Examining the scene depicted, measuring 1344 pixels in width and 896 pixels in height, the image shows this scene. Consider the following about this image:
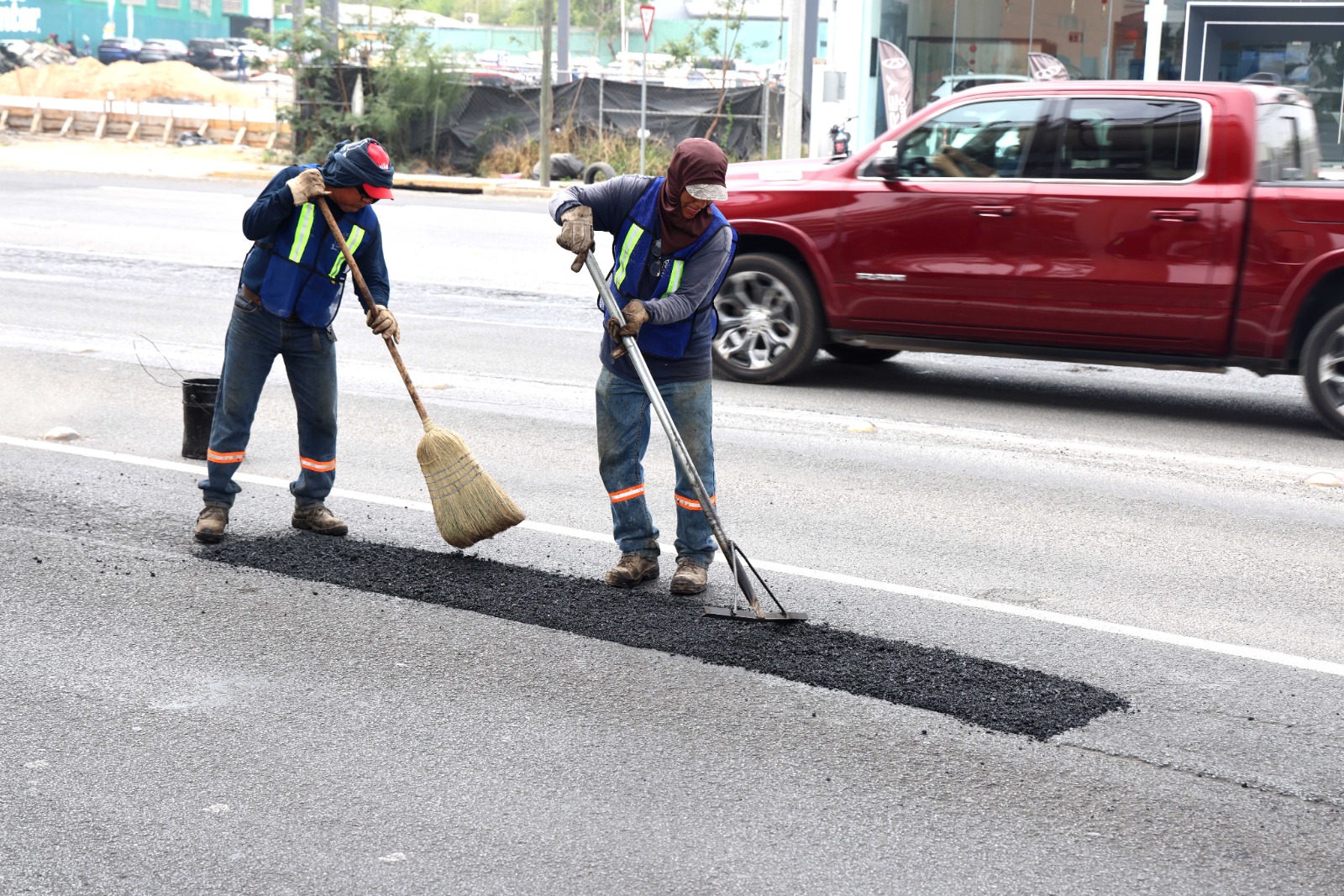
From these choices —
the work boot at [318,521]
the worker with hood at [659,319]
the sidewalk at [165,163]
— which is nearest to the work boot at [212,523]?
the work boot at [318,521]

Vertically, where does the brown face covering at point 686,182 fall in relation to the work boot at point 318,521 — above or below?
above

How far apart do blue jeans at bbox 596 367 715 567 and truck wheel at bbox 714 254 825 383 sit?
4.12 meters

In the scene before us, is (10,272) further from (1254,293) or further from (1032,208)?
(1254,293)

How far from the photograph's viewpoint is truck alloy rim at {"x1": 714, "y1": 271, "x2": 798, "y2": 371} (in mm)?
9828

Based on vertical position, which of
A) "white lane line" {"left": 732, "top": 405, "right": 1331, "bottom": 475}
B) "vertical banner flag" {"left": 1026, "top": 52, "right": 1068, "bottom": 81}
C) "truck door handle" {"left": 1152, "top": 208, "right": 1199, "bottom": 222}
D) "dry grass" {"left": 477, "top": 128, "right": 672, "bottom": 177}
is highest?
"vertical banner flag" {"left": 1026, "top": 52, "right": 1068, "bottom": 81}

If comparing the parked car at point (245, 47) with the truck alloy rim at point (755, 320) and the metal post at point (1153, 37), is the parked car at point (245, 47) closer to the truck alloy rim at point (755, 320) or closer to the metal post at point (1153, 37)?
the metal post at point (1153, 37)

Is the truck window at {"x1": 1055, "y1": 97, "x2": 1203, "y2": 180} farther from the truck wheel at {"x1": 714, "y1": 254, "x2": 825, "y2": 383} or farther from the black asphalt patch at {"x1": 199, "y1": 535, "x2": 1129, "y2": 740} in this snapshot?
the black asphalt patch at {"x1": 199, "y1": 535, "x2": 1129, "y2": 740}

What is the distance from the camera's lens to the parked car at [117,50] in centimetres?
5372

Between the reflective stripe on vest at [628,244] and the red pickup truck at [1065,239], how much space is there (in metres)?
4.22

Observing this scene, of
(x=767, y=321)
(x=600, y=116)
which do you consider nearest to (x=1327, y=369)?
(x=767, y=321)

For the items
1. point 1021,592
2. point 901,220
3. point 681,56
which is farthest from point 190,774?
point 681,56

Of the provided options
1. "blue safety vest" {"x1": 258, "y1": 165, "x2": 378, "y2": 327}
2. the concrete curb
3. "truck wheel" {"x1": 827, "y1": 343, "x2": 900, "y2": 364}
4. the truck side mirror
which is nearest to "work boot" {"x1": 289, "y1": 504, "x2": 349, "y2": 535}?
"blue safety vest" {"x1": 258, "y1": 165, "x2": 378, "y2": 327}

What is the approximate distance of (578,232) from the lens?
528cm

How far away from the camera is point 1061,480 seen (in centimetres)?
751
